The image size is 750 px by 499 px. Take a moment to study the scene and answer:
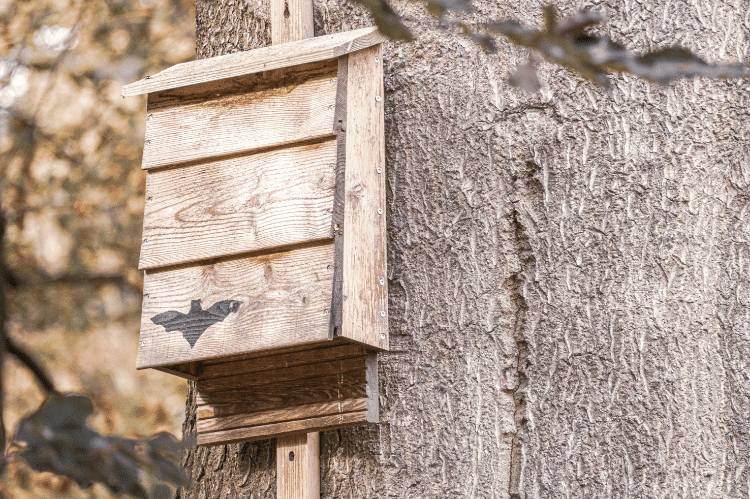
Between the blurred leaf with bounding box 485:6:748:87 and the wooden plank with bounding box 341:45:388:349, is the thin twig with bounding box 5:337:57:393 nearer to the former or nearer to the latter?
the wooden plank with bounding box 341:45:388:349

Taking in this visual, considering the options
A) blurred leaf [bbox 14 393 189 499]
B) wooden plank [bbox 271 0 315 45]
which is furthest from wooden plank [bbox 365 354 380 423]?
blurred leaf [bbox 14 393 189 499]

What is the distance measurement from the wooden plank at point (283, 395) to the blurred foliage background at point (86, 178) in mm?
3171

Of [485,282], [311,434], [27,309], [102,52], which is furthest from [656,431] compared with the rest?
[102,52]

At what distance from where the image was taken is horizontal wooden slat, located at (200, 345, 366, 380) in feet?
4.87

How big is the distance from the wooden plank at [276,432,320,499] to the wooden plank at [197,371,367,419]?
7 centimetres

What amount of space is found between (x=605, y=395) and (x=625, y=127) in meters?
0.50

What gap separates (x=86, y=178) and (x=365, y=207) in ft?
12.9

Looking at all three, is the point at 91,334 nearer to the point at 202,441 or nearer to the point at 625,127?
the point at 202,441

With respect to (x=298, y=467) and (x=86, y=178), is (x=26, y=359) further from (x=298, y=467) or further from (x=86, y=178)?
(x=86, y=178)

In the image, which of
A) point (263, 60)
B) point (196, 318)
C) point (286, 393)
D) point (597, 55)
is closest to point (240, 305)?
point (196, 318)

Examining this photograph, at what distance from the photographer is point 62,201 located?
5086mm

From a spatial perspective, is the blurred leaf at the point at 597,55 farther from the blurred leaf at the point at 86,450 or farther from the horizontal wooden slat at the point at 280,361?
the horizontal wooden slat at the point at 280,361

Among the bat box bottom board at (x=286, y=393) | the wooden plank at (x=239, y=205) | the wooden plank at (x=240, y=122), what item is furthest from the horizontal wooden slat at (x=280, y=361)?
the wooden plank at (x=240, y=122)

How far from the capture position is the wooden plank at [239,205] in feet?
4.72
